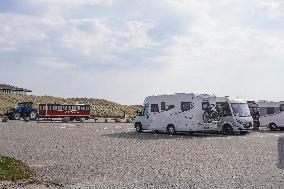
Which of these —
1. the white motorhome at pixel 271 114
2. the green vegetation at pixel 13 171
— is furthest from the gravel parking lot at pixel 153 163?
the white motorhome at pixel 271 114

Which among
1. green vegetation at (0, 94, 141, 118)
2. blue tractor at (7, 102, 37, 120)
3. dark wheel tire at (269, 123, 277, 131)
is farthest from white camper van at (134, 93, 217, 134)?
green vegetation at (0, 94, 141, 118)

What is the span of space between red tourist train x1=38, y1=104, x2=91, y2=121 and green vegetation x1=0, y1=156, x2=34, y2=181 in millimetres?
34153

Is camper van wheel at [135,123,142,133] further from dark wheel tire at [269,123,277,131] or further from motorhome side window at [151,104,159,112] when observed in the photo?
dark wheel tire at [269,123,277,131]

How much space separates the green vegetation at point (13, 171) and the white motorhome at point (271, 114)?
956 inches

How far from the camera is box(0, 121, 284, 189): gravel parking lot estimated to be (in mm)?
11750

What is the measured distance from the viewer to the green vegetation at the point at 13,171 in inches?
460

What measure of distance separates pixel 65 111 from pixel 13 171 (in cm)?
3664

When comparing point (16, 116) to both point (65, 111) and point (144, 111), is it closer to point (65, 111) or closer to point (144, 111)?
point (65, 111)

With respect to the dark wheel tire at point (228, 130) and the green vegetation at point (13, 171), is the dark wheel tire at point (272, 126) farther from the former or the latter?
the green vegetation at point (13, 171)

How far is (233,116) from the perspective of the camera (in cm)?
2923

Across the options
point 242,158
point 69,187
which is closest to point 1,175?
point 69,187

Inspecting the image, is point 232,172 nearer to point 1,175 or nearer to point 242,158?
point 242,158

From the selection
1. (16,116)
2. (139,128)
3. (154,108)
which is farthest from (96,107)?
(154,108)

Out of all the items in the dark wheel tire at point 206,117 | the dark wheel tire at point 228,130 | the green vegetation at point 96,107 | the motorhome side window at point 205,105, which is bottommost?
the dark wheel tire at point 228,130
